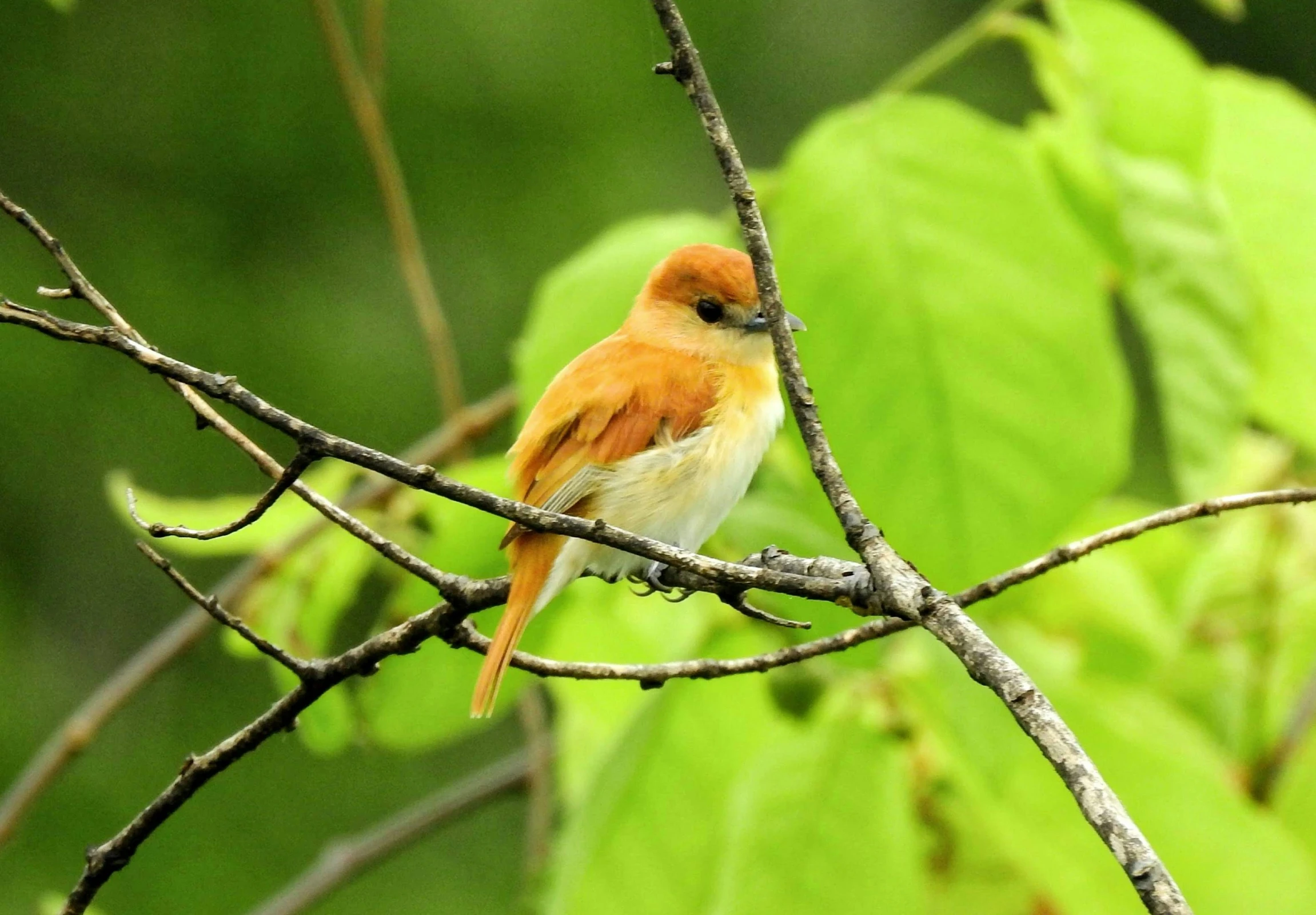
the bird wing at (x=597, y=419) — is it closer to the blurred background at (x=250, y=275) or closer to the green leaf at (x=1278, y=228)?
the green leaf at (x=1278, y=228)

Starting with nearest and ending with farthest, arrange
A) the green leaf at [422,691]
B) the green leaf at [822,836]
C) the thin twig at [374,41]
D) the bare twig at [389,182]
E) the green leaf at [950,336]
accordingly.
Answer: the green leaf at [950,336] < the green leaf at [822,836] < the green leaf at [422,691] < the thin twig at [374,41] < the bare twig at [389,182]

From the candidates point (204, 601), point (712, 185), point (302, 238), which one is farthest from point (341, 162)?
point (204, 601)

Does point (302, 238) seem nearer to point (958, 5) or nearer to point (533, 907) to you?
point (958, 5)

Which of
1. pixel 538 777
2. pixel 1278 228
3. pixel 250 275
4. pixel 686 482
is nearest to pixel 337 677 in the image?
pixel 686 482

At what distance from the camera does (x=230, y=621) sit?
112 cm

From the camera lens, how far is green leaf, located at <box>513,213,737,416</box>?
1740 millimetres

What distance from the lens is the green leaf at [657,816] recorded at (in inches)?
67.3

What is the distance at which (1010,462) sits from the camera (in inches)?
59.9

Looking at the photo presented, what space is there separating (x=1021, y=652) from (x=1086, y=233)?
1.77 ft

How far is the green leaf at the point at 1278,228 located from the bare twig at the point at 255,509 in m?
1.29

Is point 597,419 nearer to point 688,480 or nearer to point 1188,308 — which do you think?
point 688,480

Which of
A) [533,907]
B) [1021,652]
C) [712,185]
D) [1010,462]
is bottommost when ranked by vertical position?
[712,185]

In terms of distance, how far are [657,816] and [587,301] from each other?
0.61 meters

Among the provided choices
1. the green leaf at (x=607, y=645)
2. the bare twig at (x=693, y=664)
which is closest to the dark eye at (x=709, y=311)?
the green leaf at (x=607, y=645)
